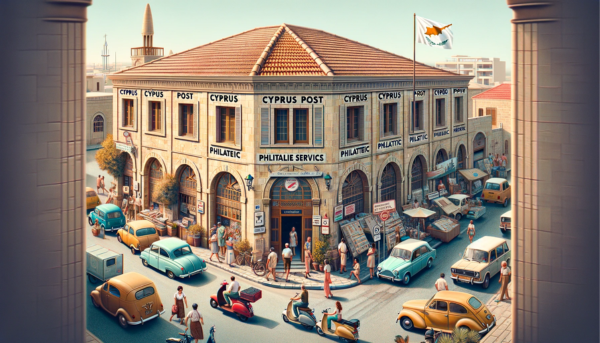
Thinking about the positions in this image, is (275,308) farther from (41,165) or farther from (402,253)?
(41,165)

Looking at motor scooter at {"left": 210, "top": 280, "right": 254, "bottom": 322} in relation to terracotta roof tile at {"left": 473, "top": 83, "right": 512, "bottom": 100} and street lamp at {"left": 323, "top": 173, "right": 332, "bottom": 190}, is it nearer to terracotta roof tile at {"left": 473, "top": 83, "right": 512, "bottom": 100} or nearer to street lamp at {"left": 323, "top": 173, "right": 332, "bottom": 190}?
street lamp at {"left": 323, "top": 173, "right": 332, "bottom": 190}

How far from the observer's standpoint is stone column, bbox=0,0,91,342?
983 cm

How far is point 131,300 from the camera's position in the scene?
783 inches

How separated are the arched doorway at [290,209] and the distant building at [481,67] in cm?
14877

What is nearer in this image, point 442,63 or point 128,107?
point 128,107

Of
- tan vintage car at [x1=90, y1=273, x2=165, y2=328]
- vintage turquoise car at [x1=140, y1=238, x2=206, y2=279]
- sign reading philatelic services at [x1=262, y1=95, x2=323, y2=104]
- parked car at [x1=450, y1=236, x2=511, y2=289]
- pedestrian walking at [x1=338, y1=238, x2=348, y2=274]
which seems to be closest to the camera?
tan vintage car at [x1=90, y1=273, x2=165, y2=328]

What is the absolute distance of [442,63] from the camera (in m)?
178

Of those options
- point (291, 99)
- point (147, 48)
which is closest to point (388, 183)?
point (291, 99)

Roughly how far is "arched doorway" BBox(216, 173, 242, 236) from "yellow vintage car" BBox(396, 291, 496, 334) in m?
11.9

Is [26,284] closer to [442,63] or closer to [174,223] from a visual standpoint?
[174,223]

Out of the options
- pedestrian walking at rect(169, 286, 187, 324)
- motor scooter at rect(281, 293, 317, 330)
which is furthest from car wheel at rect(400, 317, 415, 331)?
pedestrian walking at rect(169, 286, 187, 324)

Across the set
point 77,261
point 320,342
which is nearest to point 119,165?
point 320,342

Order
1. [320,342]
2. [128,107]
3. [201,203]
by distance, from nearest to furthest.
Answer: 1. [320,342]
2. [201,203]
3. [128,107]

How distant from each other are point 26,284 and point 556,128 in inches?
413
